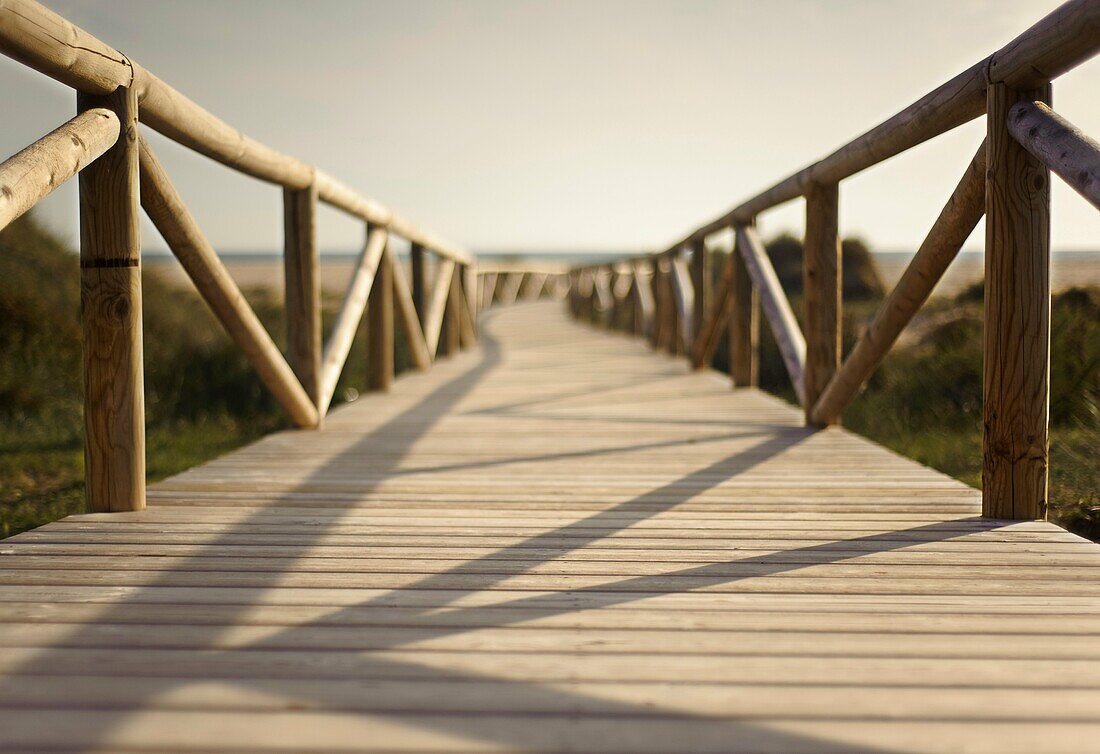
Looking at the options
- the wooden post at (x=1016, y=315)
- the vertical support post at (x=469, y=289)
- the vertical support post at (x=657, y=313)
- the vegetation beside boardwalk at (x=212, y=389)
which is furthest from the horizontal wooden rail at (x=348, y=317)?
the vertical support post at (x=469, y=289)

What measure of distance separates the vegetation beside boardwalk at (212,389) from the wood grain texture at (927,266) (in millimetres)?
782

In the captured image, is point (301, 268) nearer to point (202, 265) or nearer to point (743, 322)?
point (202, 265)

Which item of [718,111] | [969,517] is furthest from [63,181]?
[718,111]

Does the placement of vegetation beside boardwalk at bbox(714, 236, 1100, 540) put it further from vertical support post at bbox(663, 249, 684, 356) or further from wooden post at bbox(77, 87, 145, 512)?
wooden post at bbox(77, 87, 145, 512)

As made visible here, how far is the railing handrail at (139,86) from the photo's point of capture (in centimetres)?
162

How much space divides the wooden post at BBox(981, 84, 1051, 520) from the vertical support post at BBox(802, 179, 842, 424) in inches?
51.3

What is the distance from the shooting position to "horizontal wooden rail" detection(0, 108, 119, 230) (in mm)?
1549

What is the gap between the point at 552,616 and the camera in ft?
4.87

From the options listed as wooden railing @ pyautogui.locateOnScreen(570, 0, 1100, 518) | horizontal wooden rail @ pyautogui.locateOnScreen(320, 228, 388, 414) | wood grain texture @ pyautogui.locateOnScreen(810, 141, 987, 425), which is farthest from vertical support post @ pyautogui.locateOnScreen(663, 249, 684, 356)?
wood grain texture @ pyautogui.locateOnScreen(810, 141, 987, 425)

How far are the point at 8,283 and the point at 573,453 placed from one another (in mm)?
4599

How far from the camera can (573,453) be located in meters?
3.06

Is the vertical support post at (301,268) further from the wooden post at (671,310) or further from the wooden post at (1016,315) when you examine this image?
the wooden post at (671,310)

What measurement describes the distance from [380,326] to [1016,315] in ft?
11.0

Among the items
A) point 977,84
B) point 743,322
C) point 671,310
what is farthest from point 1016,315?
point 671,310
